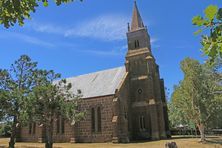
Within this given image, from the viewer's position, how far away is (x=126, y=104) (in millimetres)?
39125

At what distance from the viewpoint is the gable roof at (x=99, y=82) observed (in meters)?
39.3

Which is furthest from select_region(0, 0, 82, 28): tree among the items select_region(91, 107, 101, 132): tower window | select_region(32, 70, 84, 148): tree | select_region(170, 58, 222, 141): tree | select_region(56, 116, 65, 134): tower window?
select_region(56, 116, 65, 134): tower window

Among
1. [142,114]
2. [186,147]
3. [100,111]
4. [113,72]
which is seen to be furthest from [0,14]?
[113,72]

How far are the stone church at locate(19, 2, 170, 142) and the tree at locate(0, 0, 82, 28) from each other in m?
30.1

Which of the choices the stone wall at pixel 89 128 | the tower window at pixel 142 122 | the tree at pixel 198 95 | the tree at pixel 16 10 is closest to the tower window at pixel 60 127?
the stone wall at pixel 89 128

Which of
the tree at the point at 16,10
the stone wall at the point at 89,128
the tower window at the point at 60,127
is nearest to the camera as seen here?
the tree at the point at 16,10

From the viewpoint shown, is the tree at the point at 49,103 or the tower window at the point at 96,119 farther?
the tower window at the point at 96,119

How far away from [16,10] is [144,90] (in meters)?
36.0

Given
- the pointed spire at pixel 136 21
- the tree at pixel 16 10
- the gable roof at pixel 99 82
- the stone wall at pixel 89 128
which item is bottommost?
the stone wall at pixel 89 128

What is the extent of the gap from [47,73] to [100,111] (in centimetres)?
1476

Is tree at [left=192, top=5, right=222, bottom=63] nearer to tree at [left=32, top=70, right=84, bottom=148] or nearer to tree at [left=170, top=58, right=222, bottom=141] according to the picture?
tree at [left=32, top=70, right=84, bottom=148]

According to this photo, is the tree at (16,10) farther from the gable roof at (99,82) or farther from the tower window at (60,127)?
the tower window at (60,127)

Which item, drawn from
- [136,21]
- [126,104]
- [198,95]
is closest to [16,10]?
[198,95]

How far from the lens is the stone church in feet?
119
